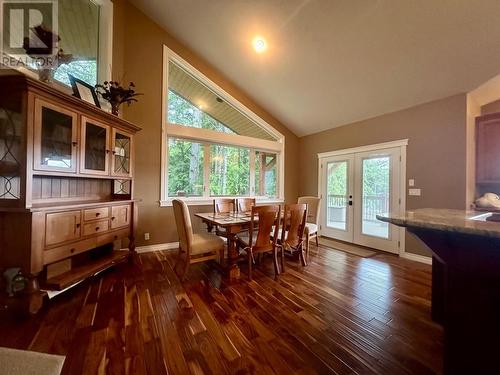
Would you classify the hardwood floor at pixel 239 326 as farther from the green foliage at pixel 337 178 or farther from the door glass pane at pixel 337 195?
the green foliage at pixel 337 178

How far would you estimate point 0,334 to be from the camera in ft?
5.08

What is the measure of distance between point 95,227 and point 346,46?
397cm

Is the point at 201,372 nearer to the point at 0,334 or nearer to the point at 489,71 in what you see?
the point at 0,334

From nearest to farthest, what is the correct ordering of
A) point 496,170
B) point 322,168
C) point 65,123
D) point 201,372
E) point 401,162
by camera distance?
point 201,372
point 65,123
point 496,170
point 401,162
point 322,168

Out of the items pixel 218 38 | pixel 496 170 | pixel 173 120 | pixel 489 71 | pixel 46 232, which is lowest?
pixel 46 232

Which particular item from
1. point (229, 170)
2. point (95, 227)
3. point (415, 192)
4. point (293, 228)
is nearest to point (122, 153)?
point (95, 227)

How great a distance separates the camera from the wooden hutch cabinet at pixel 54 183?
1726 millimetres

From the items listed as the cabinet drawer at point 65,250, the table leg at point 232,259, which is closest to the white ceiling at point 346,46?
the table leg at point 232,259

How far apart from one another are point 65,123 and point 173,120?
78.7 inches

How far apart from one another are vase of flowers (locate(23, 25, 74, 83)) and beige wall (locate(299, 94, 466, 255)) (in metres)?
4.67

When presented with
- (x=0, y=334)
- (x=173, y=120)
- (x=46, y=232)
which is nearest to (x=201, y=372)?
(x=0, y=334)

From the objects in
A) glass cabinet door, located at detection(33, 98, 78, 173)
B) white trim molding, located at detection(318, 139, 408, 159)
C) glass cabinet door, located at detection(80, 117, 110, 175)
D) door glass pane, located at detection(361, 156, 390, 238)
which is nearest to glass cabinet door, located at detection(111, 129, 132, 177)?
glass cabinet door, located at detection(80, 117, 110, 175)

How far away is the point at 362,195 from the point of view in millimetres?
4172

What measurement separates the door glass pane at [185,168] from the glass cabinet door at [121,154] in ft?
3.17
